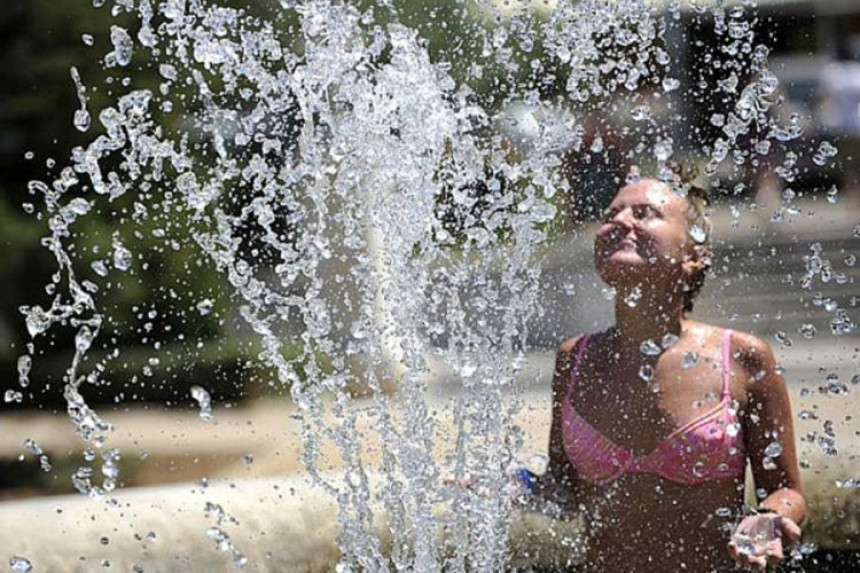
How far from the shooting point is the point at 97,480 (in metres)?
6.09

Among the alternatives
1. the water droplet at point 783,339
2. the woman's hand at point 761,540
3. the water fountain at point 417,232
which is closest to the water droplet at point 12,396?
the water fountain at point 417,232

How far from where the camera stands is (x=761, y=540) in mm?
2545

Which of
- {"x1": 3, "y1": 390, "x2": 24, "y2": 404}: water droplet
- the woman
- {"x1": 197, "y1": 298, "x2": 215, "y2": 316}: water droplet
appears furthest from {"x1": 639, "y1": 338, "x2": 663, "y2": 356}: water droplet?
{"x1": 197, "y1": 298, "x2": 215, "y2": 316}: water droplet

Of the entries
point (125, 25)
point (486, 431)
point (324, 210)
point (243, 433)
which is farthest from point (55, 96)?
point (486, 431)

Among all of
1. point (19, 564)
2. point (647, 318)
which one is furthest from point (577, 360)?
point (19, 564)

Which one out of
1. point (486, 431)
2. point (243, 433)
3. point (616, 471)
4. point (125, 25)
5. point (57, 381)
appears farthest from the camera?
point (57, 381)

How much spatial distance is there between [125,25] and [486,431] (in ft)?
15.4

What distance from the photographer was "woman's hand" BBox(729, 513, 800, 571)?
254 cm

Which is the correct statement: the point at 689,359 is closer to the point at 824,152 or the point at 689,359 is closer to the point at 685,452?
the point at 685,452

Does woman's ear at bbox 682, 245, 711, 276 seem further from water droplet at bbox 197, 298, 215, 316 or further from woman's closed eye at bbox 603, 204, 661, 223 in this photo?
water droplet at bbox 197, 298, 215, 316

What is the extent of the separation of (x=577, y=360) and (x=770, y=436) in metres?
0.36

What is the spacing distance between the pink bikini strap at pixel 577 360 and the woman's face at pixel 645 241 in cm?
11

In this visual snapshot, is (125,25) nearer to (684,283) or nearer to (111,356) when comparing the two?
(111,356)

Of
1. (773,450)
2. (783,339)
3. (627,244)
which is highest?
(627,244)
